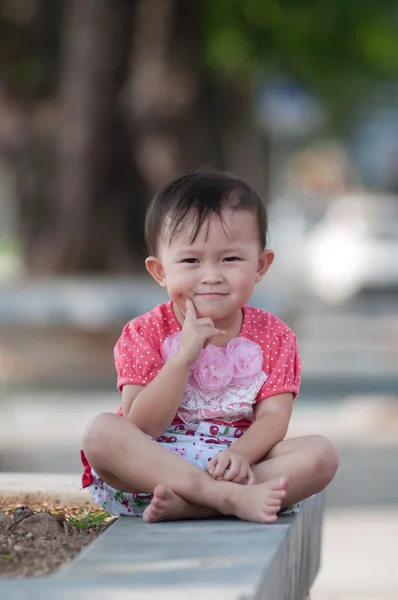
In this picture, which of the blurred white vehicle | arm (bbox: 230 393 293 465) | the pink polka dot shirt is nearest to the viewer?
arm (bbox: 230 393 293 465)

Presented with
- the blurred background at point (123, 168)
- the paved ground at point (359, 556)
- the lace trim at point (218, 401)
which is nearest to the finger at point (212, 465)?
the lace trim at point (218, 401)

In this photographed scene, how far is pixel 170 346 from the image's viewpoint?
4.21 meters

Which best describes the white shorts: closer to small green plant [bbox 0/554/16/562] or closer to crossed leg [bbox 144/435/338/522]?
crossed leg [bbox 144/435/338/522]

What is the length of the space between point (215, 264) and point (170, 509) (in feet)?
2.50

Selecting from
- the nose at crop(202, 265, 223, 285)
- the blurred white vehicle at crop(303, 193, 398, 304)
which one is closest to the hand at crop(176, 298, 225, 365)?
the nose at crop(202, 265, 223, 285)

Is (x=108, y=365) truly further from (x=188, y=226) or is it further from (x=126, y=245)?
(x=188, y=226)

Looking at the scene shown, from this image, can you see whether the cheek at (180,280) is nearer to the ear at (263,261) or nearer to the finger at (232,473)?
the ear at (263,261)

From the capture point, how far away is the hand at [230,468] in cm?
393

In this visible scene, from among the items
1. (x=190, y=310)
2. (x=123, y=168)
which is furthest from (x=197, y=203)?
(x=123, y=168)

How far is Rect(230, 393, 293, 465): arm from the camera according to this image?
4.05 m

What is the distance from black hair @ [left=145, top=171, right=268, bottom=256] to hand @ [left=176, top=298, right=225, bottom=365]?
24cm

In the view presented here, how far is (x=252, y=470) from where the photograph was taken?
13.3 feet

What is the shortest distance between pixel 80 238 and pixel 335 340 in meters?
3.56

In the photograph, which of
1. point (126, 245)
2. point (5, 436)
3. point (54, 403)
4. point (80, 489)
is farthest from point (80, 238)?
point (80, 489)
